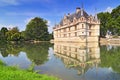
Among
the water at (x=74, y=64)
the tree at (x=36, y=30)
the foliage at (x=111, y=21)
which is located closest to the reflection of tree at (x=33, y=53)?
the water at (x=74, y=64)

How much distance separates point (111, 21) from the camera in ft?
232

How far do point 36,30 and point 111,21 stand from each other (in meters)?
34.2

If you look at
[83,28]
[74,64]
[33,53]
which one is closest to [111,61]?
[74,64]

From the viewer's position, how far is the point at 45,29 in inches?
3782

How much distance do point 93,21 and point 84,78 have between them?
55.5m

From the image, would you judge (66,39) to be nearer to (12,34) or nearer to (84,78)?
(12,34)

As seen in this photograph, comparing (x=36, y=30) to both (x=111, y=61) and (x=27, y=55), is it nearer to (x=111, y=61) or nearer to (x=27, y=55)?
(x=27, y=55)

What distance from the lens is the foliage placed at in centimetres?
6896

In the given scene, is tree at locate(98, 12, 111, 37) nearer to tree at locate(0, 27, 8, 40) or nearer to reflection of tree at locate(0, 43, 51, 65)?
reflection of tree at locate(0, 43, 51, 65)

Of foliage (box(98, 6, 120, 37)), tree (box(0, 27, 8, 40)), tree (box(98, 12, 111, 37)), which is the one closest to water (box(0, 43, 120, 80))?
foliage (box(98, 6, 120, 37))

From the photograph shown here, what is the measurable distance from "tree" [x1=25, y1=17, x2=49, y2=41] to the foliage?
86.5ft

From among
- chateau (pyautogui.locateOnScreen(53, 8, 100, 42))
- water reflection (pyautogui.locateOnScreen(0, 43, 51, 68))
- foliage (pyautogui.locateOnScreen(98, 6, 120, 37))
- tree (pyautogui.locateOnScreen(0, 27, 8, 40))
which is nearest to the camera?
water reflection (pyautogui.locateOnScreen(0, 43, 51, 68))

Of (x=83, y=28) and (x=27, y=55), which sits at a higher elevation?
(x=83, y=28)

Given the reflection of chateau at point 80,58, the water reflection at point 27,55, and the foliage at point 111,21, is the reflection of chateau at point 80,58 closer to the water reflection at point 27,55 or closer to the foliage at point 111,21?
the water reflection at point 27,55
